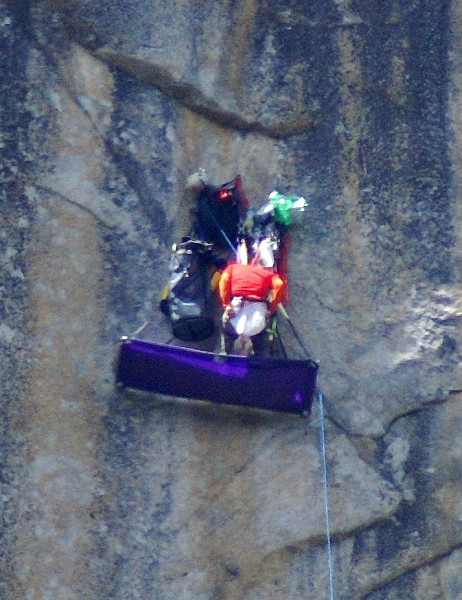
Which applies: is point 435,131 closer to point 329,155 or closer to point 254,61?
point 329,155

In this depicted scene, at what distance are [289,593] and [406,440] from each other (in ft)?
3.23

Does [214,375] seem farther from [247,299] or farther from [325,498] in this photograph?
[325,498]

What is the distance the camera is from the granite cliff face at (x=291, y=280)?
685cm

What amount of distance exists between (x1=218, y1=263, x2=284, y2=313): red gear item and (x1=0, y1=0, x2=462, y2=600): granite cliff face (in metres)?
0.40

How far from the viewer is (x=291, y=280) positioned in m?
7.24

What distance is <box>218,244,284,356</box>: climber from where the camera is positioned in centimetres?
675

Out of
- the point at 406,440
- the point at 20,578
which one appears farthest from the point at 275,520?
the point at 20,578

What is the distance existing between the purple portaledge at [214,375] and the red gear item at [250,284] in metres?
0.30

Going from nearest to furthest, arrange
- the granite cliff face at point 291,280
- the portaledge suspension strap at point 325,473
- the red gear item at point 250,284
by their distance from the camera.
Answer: the red gear item at point 250,284 → the granite cliff face at point 291,280 → the portaledge suspension strap at point 325,473

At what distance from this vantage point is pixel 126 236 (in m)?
7.11

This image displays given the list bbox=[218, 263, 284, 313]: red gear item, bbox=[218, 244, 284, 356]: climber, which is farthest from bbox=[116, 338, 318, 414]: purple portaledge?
bbox=[218, 263, 284, 313]: red gear item

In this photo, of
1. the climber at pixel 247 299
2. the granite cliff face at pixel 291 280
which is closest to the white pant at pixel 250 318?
the climber at pixel 247 299

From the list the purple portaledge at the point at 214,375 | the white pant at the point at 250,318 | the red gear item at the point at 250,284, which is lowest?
the purple portaledge at the point at 214,375

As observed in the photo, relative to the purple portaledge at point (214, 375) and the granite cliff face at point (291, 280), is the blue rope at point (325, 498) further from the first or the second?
the purple portaledge at point (214, 375)
